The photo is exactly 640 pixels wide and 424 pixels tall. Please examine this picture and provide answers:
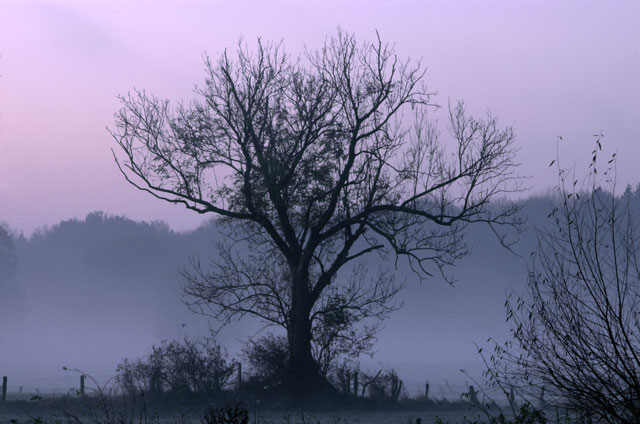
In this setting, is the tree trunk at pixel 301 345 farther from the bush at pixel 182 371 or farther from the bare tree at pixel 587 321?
the bare tree at pixel 587 321

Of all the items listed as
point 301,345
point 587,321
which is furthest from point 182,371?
point 587,321

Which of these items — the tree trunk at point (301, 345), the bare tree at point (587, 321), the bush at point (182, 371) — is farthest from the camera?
the tree trunk at point (301, 345)

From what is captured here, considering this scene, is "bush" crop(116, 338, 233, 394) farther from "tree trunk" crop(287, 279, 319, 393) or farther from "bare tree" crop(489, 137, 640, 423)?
"bare tree" crop(489, 137, 640, 423)

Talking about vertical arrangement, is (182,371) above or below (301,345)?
below

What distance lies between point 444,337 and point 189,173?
13158cm

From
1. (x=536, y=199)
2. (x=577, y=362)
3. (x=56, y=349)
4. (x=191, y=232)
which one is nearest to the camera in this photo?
(x=577, y=362)

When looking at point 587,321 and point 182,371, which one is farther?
point 182,371

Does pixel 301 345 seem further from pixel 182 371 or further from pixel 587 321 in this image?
pixel 587 321

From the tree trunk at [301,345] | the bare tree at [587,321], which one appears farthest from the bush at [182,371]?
the bare tree at [587,321]

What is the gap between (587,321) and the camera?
30.0 ft

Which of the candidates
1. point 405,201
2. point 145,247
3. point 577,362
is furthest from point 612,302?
point 145,247

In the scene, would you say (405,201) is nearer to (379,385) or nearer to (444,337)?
(379,385)

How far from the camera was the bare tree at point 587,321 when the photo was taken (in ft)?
28.9

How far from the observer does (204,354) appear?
31297mm
